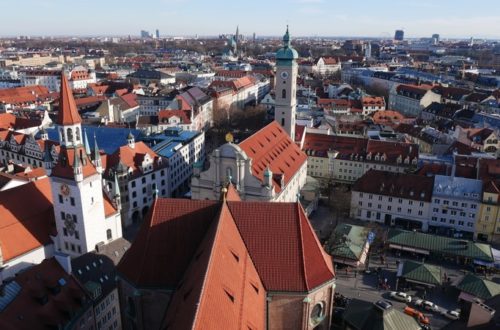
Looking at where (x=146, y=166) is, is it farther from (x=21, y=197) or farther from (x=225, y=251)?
(x=225, y=251)

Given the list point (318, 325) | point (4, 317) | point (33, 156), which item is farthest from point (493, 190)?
point (33, 156)

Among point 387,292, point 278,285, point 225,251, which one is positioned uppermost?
point 225,251

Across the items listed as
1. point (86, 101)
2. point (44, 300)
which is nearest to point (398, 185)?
point (44, 300)

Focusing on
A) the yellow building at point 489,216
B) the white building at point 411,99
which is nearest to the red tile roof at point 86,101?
the white building at point 411,99

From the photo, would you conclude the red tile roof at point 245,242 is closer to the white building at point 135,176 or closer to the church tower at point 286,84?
the white building at point 135,176

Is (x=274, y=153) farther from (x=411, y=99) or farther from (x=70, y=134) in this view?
(x=411, y=99)
